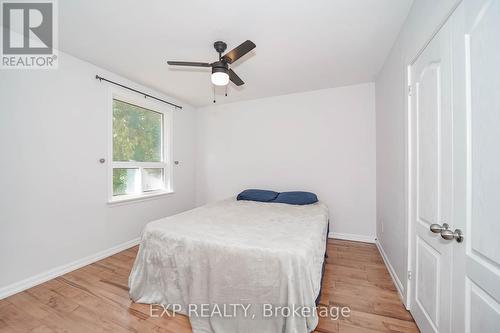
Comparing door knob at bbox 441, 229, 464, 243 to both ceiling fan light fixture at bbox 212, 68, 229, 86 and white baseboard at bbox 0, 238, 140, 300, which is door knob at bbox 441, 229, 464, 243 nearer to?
ceiling fan light fixture at bbox 212, 68, 229, 86

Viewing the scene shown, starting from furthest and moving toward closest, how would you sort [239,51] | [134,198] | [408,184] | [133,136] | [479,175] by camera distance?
[133,136] → [134,198] → [239,51] → [408,184] → [479,175]

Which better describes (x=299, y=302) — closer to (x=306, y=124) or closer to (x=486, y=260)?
(x=486, y=260)

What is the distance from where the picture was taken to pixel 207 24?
1.89 metres

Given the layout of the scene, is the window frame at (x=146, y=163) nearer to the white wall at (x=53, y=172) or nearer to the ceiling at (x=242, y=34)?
the white wall at (x=53, y=172)

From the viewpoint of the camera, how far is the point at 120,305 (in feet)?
5.84

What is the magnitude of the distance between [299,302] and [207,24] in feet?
7.88

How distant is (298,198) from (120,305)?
8.22 feet

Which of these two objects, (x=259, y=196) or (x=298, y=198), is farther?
(x=259, y=196)

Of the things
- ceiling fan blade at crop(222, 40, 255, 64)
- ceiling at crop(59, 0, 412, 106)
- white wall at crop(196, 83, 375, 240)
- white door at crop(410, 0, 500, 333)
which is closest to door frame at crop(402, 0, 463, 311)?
white door at crop(410, 0, 500, 333)

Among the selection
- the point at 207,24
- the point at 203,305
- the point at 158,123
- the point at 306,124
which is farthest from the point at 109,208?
the point at 306,124

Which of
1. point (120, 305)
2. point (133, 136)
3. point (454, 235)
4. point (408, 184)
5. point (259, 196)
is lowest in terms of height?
point (120, 305)

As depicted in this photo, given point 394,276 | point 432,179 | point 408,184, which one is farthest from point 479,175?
point 394,276

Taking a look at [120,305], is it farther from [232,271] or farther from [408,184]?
[408,184]

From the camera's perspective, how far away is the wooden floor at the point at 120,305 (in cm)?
154
